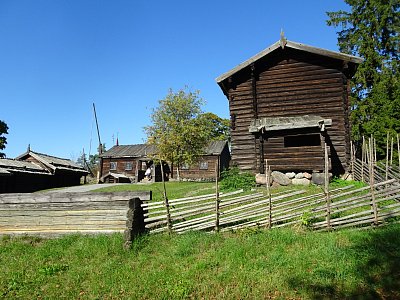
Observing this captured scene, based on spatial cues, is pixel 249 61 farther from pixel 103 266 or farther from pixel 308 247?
pixel 103 266

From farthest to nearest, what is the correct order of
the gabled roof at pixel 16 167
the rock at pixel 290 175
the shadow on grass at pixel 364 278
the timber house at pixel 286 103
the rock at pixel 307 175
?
the gabled roof at pixel 16 167, the timber house at pixel 286 103, the rock at pixel 290 175, the rock at pixel 307 175, the shadow on grass at pixel 364 278

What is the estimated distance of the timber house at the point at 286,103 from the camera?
1409cm

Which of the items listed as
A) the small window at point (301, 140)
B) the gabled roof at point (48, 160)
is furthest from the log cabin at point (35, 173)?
the small window at point (301, 140)

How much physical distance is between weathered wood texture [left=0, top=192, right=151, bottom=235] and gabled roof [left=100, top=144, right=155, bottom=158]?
3125cm

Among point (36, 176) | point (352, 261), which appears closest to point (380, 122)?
point (352, 261)

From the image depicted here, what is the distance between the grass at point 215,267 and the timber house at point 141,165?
29.2m

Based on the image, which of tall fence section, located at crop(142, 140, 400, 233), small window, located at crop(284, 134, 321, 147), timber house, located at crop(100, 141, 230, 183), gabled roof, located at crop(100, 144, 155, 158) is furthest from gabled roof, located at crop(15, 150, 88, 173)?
tall fence section, located at crop(142, 140, 400, 233)

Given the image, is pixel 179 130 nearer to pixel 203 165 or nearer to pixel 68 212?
pixel 203 165

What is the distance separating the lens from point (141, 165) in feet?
129

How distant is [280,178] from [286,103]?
459 centimetres

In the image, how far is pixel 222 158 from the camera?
4091 cm

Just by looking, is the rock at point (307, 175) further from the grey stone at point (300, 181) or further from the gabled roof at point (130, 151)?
the gabled roof at point (130, 151)

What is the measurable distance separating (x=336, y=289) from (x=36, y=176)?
3017 cm

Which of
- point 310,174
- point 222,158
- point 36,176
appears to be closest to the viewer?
point 310,174
